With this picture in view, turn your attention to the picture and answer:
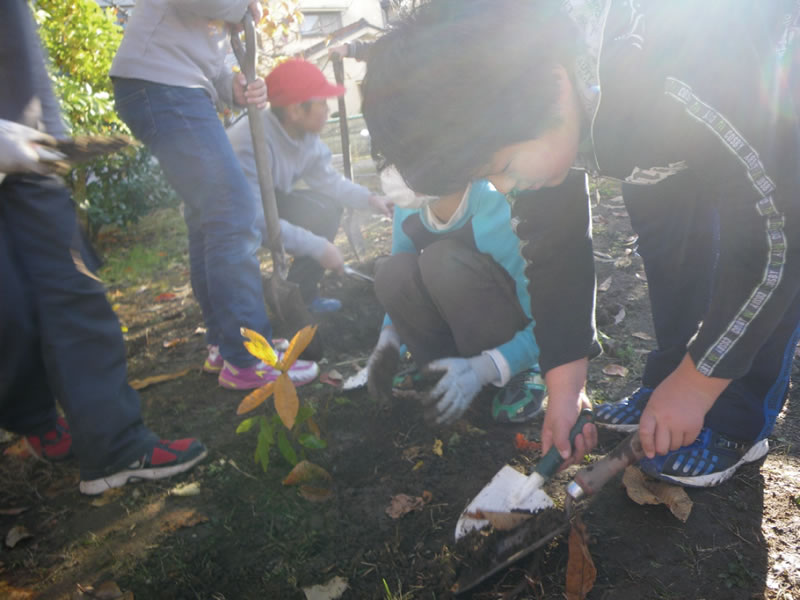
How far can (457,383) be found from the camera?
1.71 m

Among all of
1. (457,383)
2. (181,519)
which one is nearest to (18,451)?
(181,519)

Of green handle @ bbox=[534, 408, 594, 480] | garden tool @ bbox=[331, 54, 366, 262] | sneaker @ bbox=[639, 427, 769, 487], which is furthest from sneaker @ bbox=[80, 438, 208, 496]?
garden tool @ bbox=[331, 54, 366, 262]

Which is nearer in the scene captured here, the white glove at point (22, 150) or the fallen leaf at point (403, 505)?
the white glove at point (22, 150)

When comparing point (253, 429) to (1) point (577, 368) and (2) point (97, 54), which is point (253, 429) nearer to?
(1) point (577, 368)

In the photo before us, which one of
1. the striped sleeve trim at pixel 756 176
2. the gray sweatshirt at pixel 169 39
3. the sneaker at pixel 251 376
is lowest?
the sneaker at pixel 251 376

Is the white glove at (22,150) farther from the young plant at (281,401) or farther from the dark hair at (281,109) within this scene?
the dark hair at (281,109)

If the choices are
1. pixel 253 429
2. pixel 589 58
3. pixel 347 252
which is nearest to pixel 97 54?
pixel 347 252

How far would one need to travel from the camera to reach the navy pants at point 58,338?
59.4 inches

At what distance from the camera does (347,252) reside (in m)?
4.02

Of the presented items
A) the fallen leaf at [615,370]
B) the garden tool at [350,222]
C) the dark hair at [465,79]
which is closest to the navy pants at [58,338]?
the dark hair at [465,79]

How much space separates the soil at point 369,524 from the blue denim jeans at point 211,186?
1.34ft

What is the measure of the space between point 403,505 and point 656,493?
0.68 m

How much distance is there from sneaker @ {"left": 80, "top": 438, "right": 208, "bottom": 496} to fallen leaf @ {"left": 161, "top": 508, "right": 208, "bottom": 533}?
0.19 metres

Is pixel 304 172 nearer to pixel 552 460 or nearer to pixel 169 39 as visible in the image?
pixel 169 39
